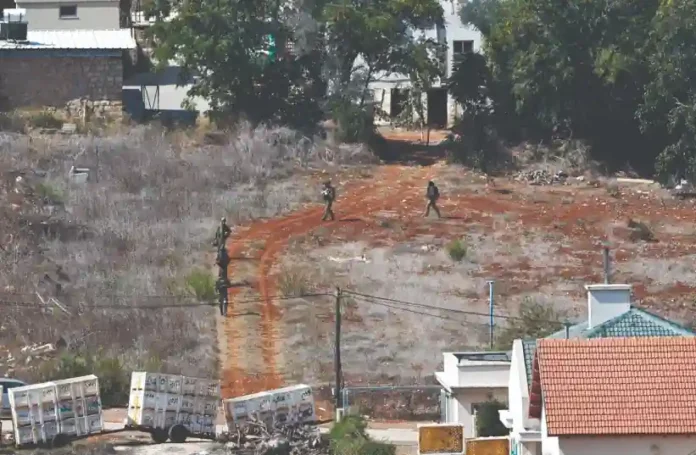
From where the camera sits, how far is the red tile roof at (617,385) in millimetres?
27844

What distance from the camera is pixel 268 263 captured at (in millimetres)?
51094

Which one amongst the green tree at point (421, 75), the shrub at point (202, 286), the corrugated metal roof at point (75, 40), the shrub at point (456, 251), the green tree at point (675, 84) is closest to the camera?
the shrub at point (202, 286)

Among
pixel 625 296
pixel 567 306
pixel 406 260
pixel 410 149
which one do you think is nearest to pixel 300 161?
pixel 410 149

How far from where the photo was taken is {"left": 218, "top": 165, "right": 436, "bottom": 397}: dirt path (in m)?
43.6

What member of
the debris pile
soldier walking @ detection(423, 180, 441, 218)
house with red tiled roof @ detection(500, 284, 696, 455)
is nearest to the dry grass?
→ the debris pile

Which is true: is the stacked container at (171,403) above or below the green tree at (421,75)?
below

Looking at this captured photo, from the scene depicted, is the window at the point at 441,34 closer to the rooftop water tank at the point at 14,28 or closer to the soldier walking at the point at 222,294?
the rooftop water tank at the point at 14,28

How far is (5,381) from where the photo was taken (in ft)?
132

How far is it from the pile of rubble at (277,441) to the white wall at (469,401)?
9.14 ft

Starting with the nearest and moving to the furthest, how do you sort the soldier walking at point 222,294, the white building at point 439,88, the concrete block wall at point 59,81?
the soldier walking at point 222,294, the concrete block wall at point 59,81, the white building at point 439,88

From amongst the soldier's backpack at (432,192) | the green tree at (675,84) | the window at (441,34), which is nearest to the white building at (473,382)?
the soldier's backpack at (432,192)

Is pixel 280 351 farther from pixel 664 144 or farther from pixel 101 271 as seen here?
pixel 664 144

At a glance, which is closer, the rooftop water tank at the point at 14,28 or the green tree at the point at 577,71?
the green tree at the point at 577,71

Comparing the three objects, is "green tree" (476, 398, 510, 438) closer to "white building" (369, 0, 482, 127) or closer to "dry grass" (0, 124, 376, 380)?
"dry grass" (0, 124, 376, 380)
